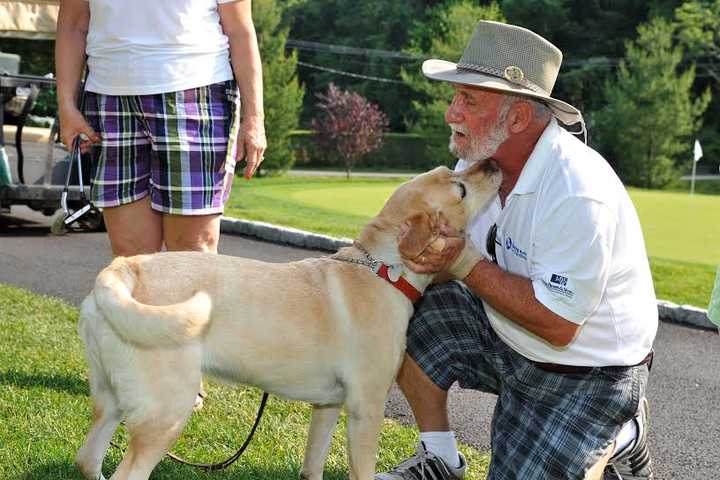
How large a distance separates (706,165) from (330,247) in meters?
34.7

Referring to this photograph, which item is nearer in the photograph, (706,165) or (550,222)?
(550,222)

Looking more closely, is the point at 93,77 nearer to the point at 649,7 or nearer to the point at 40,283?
the point at 40,283

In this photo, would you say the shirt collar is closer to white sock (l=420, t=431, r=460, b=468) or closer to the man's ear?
the man's ear

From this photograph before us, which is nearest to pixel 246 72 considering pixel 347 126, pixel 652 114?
pixel 347 126

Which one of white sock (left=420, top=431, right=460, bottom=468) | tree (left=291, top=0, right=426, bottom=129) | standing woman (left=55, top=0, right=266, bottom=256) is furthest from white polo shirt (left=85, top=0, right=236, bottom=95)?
tree (left=291, top=0, right=426, bottom=129)

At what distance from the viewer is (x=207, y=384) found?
4.68 m

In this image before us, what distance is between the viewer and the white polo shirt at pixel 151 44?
370 cm

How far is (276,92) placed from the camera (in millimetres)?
28234

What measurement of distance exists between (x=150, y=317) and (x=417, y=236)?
1025 millimetres

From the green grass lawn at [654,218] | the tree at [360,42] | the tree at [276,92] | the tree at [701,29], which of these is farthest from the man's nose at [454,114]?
the tree at [360,42]

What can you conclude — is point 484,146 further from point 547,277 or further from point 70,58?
point 70,58

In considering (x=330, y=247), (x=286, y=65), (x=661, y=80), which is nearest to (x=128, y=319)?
(x=330, y=247)

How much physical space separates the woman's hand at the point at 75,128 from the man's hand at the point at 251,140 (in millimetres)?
622

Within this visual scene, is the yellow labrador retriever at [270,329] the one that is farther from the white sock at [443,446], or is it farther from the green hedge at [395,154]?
the green hedge at [395,154]
